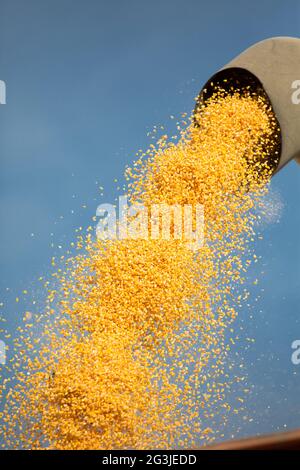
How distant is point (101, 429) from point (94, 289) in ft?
1.67

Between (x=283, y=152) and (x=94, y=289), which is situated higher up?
(x=283, y=152)

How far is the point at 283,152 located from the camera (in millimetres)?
2158

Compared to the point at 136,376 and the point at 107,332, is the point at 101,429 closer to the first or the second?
the point at 136,376

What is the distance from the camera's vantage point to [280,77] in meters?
2.17

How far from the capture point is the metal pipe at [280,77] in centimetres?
214

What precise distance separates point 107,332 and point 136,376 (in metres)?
0.18

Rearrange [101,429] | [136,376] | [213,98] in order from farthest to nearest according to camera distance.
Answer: [213,98], [136,376], [101,429]

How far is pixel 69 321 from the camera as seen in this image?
1.80m

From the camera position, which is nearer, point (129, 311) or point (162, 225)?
point (129, 311)

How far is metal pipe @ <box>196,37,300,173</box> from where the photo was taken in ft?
7.01

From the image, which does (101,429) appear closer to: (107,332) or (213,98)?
(107,332)

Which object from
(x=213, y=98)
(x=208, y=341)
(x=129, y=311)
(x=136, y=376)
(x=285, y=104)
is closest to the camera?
(x=136, y=376)

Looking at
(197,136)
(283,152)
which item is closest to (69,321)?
(197,136)

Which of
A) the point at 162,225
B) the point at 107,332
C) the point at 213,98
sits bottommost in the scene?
the point at 107,332
